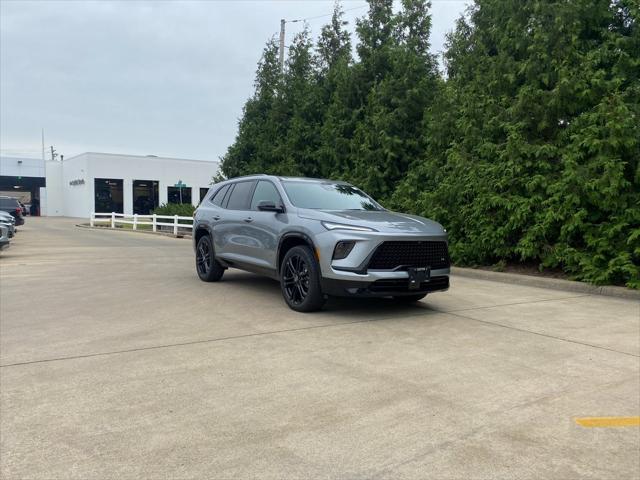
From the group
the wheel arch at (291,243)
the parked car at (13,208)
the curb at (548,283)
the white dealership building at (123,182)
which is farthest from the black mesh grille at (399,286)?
the white dealership building at (123,182)

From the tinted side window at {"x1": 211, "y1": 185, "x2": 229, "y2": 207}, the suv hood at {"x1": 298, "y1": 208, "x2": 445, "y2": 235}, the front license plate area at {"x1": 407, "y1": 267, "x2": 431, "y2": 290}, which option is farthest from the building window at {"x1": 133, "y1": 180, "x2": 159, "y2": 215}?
the front license plate area at {"x1": 407, "y1": 267, "x2": 431, "y2": 290}

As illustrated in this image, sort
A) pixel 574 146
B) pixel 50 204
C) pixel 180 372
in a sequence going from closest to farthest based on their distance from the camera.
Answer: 1. pixel 180 372
2. pixel 574 146
3. pixel 50 204

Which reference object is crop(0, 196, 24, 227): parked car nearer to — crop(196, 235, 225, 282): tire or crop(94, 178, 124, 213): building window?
crop(196, 235, 225, 282): tire

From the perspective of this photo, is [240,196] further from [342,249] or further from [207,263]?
[342,249]

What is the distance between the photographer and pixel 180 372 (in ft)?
14.8

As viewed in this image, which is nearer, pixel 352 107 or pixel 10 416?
pixel 10 416

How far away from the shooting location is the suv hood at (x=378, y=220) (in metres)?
6.54

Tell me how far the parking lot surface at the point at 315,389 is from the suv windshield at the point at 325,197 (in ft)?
4.66

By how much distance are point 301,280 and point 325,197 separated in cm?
153

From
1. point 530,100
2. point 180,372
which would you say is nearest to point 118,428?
point 180,372

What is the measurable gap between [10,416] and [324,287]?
364 centimetres

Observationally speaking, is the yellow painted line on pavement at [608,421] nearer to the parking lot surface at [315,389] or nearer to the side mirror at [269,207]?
the parking lot surface at [315,389]

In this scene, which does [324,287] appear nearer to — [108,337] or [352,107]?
[108,337]

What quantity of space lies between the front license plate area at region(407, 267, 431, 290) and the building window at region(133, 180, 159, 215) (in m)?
51.2
